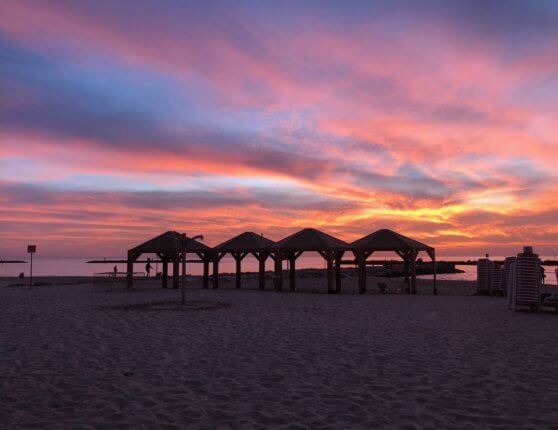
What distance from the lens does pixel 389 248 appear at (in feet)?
83.8

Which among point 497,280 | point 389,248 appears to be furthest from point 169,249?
point 497,280

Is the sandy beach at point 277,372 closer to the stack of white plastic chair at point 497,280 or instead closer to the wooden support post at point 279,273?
the stack of white plastic chair at point 497,280

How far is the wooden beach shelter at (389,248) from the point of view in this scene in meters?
25.1

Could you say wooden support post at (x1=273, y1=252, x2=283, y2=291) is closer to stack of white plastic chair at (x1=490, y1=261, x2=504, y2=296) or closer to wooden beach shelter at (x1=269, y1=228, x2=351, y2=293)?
wooden beach shelter at (x1=269, y1=228, x2=351, y2=293)

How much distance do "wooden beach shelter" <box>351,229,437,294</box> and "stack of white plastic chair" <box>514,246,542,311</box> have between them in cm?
858

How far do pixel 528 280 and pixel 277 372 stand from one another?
12.3 m

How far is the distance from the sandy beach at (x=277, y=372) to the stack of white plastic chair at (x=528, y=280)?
276 cm

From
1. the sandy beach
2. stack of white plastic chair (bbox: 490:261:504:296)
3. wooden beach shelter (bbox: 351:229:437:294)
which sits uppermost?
wooden beach shelter (bbox: 351:229:437:294)

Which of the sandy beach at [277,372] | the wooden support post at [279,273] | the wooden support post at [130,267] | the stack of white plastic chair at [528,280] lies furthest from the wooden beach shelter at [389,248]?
the wooden support post at [130,267]

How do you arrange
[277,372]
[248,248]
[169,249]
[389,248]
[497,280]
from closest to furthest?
[277,372] → [497,280] → [389,248] → [248,248] → [169,249]

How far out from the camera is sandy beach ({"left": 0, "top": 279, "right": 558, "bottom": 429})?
5.30 meters

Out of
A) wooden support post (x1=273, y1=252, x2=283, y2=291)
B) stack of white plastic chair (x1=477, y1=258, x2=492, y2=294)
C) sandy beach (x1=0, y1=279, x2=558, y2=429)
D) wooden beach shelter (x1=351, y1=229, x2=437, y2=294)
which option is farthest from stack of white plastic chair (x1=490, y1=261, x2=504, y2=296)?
wooden support post (x1=273, y1=252, x2=283, y2=291)

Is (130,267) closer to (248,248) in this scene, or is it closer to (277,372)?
(248,248)

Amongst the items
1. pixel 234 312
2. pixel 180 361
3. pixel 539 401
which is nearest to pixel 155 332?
pixel 180 361
